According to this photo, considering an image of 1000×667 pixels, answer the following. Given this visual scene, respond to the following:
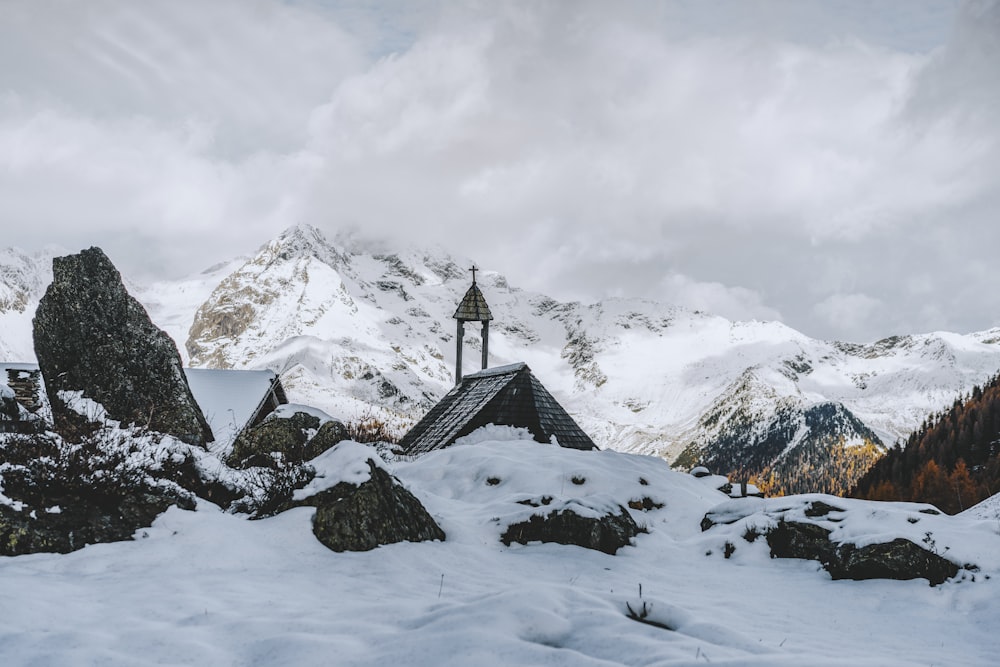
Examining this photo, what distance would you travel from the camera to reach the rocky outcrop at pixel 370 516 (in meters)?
8.05

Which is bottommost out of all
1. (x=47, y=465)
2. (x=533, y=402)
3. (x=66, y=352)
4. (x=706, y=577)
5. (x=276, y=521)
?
(x=706, y=577)

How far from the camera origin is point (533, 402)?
19016 millimetres

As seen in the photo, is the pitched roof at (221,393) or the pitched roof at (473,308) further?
the pitched roof at (473,308)

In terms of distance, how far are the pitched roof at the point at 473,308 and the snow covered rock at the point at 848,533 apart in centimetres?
1517

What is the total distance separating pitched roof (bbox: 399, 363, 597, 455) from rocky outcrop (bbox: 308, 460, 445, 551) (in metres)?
8.91

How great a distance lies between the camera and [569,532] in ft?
31.5

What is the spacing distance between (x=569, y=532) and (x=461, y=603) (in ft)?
12.5

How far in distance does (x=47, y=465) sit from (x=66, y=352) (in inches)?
521

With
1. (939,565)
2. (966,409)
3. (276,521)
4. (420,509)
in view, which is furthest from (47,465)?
(966,409)

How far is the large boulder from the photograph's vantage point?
18.4 meters

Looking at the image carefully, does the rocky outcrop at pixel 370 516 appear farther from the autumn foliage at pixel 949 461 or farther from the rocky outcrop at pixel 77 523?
the autumn foliage at pixel 949 461

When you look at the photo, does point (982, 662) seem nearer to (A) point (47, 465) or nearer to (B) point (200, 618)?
(B) point (200, 618)

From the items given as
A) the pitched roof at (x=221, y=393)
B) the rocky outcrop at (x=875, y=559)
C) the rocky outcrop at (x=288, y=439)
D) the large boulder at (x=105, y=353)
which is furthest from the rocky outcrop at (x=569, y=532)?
the pitched roof at (x=221, y=393)

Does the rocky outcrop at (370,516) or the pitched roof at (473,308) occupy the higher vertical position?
the pitched roof at (473,308)
